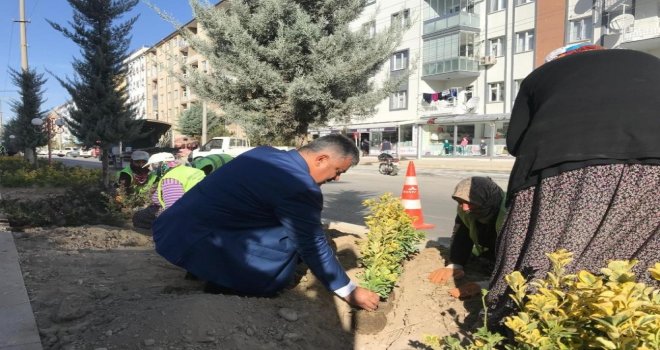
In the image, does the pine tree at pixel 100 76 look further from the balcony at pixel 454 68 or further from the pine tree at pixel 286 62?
the balcony at pixel 454 68

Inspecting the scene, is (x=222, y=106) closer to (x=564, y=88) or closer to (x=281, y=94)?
(x=281, y=94)

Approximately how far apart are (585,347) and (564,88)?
4.00ft

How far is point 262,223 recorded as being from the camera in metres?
2.88

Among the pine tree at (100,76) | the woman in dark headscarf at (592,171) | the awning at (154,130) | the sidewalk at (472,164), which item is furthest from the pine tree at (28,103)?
the woman in dark headscarf at (592,171)

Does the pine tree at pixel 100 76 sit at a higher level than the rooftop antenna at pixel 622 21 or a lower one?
lower

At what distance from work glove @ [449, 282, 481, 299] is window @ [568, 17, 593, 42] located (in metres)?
27.3

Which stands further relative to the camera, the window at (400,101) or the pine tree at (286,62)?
the window at (400,101)

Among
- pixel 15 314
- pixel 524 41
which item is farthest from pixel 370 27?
pixel 524 41

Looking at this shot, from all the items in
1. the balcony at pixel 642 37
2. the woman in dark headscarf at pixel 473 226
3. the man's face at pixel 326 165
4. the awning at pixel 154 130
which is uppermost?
the balcony at pixel 642 37

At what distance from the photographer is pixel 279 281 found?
10.1 feet

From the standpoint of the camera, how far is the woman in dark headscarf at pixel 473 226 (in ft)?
10.6

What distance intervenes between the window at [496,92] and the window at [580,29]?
5204 millimetres

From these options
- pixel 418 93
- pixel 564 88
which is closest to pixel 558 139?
pixel 564 88

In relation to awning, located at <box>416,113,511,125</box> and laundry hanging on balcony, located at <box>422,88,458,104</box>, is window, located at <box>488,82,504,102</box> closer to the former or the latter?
awning, located at <box>416,113,511,125</box>
